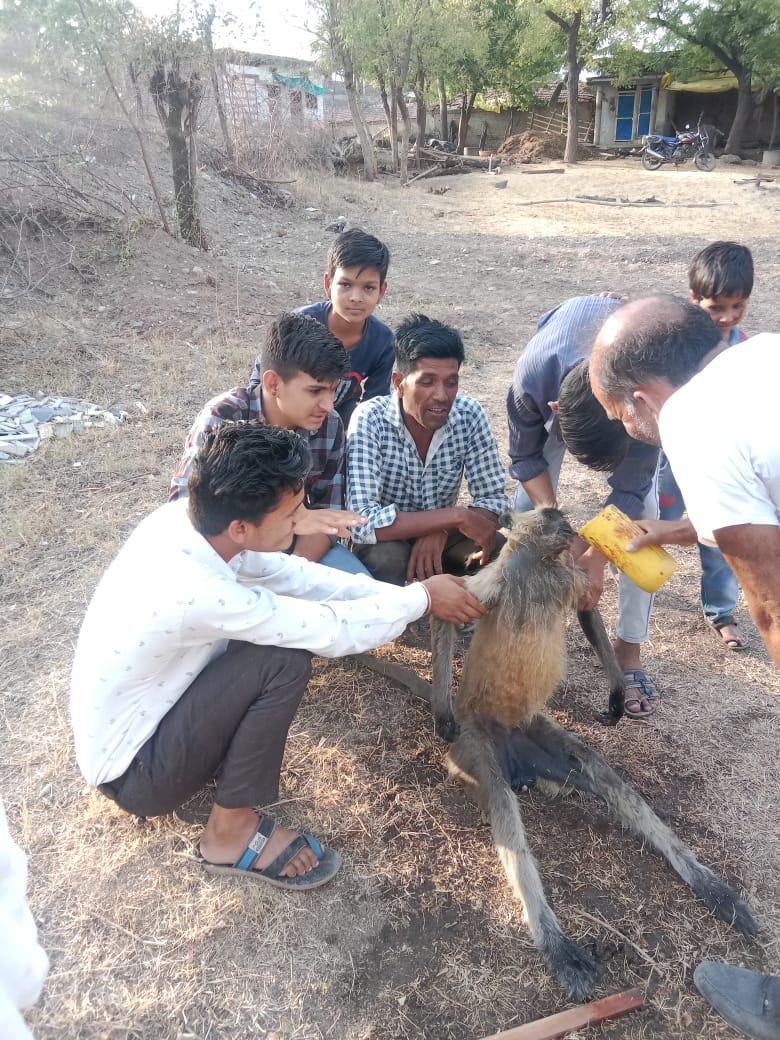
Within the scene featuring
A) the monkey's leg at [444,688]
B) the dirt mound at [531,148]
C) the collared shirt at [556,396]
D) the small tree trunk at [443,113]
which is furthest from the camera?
the small tree trunk at [443,113]

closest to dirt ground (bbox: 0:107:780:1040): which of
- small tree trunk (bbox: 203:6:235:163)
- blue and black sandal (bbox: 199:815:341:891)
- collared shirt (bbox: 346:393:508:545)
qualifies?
blue and black sandal (bbox: 199:815:341:891)

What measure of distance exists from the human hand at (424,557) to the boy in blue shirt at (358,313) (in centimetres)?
93

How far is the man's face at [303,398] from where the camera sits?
3.33m

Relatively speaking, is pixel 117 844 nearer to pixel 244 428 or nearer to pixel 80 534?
pixel 244 428

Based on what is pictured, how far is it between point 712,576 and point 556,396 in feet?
5.02

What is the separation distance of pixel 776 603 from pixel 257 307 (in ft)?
31.8

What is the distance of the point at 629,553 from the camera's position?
9.71ft

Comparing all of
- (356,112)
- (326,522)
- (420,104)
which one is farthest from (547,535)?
(420,104)

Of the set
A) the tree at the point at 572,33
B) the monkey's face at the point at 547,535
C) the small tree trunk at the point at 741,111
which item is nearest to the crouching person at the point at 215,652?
the monkey's face at the point at 547,535

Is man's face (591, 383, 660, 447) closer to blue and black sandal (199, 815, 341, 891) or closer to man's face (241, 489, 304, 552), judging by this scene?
man's face (241, 489, 304, 552)

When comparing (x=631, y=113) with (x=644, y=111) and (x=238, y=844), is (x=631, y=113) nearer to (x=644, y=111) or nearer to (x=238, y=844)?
(x=644, y=111)

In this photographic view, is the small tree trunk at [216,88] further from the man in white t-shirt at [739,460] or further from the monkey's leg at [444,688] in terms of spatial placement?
the man in white t-shirt at [739,460]

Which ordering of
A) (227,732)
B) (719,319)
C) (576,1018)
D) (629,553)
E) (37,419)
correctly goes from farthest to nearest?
(37,419) < (719,319) < (629,553) < (227,732) < (576,1018)

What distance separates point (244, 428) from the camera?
2.43 metres
